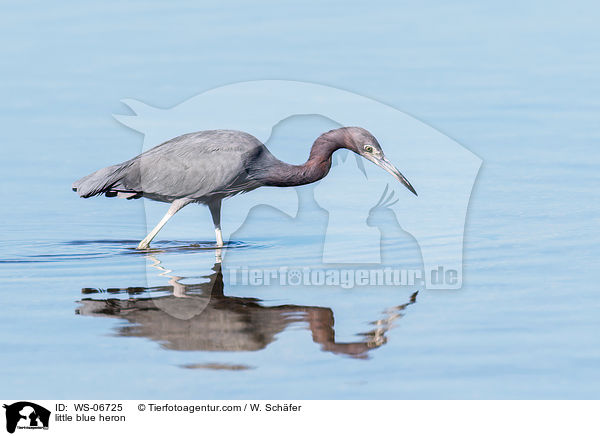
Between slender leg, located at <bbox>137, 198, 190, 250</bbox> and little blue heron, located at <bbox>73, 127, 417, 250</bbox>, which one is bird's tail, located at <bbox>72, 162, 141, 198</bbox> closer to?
little blue heron, located at <bbox>73, 127, 417, 250</bbox>

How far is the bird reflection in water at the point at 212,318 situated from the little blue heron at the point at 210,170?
2.03 meters

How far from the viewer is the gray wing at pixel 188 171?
12.8 meters

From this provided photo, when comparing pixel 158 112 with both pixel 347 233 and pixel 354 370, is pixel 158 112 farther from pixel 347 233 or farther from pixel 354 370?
pixel 354 370

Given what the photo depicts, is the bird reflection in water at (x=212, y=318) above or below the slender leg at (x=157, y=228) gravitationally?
below

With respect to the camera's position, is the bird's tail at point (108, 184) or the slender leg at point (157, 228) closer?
the slender leg at point (157, 228)

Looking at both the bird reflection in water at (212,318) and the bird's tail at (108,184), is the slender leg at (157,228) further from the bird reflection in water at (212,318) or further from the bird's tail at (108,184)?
the bird reflection in water at (212,318)

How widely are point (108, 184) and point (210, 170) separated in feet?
4.27

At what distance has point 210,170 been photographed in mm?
12828

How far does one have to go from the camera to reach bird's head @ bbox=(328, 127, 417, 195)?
12391 millimetres

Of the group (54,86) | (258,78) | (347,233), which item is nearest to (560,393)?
(347,233)
